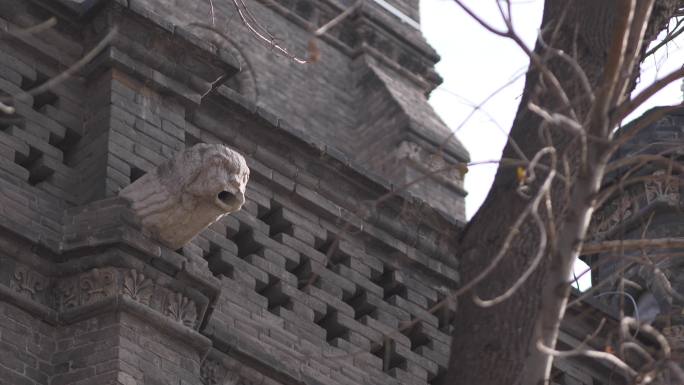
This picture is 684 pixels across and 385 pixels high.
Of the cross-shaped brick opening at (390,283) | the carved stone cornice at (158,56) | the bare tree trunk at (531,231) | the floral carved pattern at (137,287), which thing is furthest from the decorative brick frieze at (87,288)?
the cross-shaped brick opening at (390,283)

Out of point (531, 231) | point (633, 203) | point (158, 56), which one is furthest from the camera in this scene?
point (633, 203)

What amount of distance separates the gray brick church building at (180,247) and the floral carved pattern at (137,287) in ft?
0.04

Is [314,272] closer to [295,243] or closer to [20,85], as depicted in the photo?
[295,243]

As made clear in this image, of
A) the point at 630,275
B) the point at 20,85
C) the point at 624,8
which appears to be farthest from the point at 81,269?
the point at 630,275

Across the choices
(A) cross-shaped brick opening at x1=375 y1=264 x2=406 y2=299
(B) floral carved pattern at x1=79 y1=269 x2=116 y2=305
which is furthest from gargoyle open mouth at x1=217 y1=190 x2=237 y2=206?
(A) cross-shaped brick opening at x1=375 y1=264 x2=406 y2=299

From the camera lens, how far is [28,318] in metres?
15.8

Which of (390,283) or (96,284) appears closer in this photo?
(96,284)

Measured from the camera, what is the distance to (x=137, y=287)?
16.1 metres

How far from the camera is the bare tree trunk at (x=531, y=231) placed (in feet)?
38.1

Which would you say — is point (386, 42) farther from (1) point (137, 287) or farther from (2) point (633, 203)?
(1) point (137, 287)

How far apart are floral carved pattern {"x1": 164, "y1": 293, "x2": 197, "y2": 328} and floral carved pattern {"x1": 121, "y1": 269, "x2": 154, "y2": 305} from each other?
0.17 metres

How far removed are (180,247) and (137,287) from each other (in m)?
0.57

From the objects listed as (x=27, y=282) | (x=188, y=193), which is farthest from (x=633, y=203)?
(x=27, y=282)

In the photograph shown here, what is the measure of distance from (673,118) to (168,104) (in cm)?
1204
